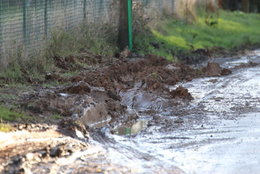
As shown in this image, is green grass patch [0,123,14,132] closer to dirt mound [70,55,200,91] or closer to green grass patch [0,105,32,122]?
green grass patch [0,105,32,122]

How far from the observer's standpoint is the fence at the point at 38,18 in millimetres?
14148

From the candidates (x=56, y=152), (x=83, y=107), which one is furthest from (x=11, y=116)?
(x=56, y=152)

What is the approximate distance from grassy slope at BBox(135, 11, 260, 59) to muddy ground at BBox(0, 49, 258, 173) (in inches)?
83.0

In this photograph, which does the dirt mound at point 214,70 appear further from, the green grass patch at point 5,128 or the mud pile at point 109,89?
the green grass patch at point 5,128

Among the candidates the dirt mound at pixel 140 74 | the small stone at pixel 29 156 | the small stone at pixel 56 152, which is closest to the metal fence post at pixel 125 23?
the dirt mound at pixel 140 74

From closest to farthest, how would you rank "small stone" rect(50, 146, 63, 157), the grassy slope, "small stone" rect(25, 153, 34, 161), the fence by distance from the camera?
"small stone" rect(25, 153, 34, 161) < "small stone" rect(50, 146, 63, 157) < the fence < the grassy slope

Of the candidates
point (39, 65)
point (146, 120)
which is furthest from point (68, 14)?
point (146, 120)

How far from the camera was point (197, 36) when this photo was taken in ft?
74.4

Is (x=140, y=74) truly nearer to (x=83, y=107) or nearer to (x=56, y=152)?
(x=83, y=107)

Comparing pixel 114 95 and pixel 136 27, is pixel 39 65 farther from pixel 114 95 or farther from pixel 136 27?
pixel 136 27

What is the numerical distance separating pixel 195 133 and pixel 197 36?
40.1ft

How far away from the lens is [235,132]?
10852 millimetres

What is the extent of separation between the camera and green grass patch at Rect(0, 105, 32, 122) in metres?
9.98

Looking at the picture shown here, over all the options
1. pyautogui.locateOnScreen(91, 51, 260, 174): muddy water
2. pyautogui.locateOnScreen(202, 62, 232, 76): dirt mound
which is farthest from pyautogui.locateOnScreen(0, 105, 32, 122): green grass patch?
pyautogui.locateOnScreen(202, 62, 232, 76): dirt mound
